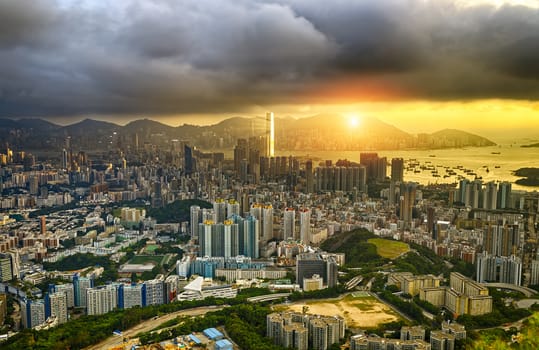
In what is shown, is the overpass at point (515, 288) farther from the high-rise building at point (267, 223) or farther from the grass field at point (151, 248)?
the grass field at point (151, 248)

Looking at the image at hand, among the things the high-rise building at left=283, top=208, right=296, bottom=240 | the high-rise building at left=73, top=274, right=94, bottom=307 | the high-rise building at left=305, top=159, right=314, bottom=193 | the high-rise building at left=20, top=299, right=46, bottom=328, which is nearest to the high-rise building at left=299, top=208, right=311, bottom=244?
the high-rise building at left=283, top=208, right=296, bottom=240

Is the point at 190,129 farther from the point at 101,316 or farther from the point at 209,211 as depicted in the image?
the point at 101,316

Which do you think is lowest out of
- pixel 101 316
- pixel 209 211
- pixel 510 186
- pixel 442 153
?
pixel 101 316

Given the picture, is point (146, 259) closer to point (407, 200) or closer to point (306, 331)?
point (306, 331)

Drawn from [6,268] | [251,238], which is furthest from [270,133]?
[6,268]

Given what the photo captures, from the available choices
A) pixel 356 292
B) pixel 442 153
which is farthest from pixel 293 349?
pixel 442 153

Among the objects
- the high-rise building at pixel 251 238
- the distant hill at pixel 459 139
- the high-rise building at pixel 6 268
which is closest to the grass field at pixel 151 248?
the high-rise building at pixel 251 238
